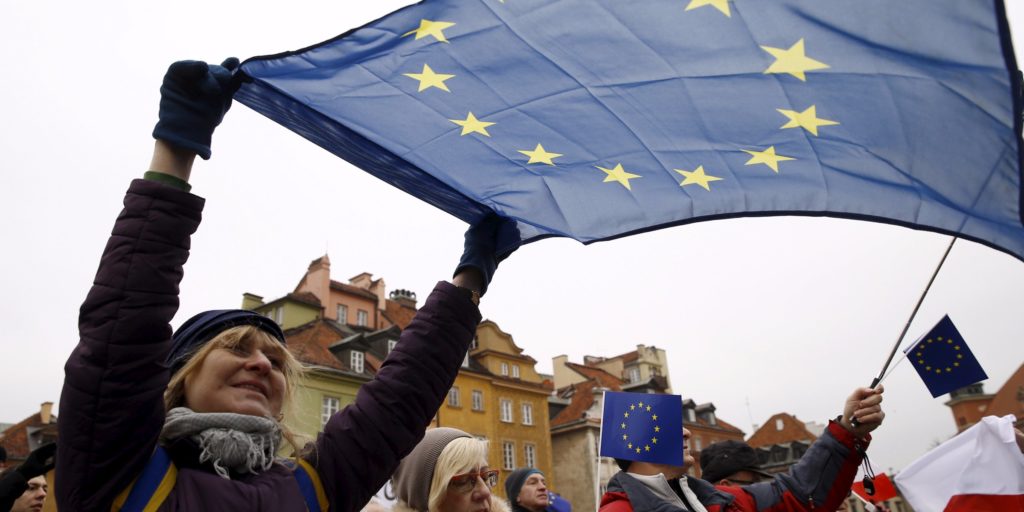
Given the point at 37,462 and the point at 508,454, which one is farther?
the point at 508,454

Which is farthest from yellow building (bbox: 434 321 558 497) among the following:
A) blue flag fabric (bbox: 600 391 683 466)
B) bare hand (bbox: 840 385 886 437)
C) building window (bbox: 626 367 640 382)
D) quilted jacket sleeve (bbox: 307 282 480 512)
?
quilted jacket sleeve (bbox: 307 282 480 512)

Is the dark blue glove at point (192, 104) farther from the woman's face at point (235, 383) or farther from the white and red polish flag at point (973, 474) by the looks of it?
the white and red polish flag at point (973, 474)

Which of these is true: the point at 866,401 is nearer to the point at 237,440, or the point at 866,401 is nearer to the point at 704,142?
the point at 704,142

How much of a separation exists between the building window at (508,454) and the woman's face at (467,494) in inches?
1228

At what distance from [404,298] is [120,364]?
4119cm

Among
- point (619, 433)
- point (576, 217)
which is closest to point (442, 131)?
point (576, 217)

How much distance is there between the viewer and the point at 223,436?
5.86 ft

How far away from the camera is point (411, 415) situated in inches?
87.7

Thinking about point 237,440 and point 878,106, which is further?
point 878,106

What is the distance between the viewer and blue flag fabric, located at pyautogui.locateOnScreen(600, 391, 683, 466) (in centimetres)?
419

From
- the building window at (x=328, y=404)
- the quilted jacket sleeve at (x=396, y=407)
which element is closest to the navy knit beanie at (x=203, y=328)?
the quilted jacket sleeve at (x=396, y=407)

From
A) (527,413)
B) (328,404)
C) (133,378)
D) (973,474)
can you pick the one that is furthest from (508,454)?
(133,378)

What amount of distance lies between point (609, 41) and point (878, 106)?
1113 millimetres

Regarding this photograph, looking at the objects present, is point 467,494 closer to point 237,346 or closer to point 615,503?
point 615,503
